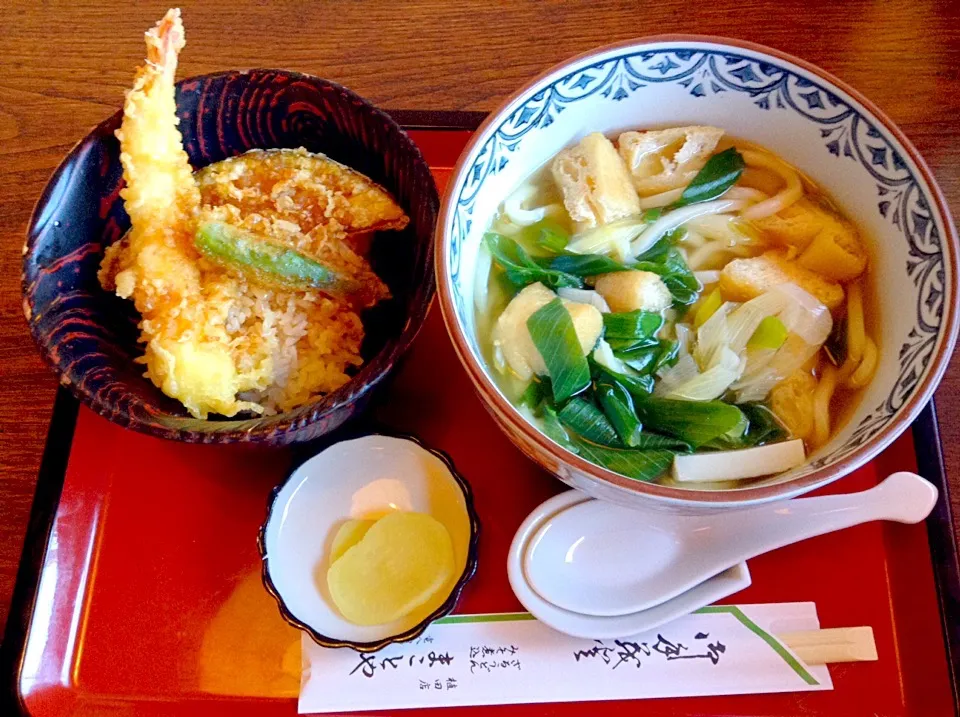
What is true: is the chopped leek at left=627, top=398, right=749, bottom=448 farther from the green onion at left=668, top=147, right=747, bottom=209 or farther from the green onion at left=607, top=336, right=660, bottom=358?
the green onion at left=668, top=147, right=747, bottom=209

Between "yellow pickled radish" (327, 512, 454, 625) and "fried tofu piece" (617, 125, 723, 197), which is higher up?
"fried tofu piece" (617, 125, 723, 197)

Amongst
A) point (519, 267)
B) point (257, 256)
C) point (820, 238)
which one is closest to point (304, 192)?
point (257, 256)

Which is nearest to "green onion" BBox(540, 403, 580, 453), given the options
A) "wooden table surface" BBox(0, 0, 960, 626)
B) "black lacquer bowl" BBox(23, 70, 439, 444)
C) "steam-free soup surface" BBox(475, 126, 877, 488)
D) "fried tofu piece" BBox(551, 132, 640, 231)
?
"steam-free soup surface" BBox(475, 126, 877, 488)

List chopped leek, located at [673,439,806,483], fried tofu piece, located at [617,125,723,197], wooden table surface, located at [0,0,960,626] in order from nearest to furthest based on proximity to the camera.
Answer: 1. chopped leek, located at [673,439,806,483]
2. fried tofu piece, located at [617,125,723,197]
3. wooden table surface, located at [0,0,960,626]

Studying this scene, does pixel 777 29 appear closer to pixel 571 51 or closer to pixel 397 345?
pixel 571 51

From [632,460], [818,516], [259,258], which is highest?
[259,258]

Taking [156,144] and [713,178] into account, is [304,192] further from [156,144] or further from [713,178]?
[713,178]

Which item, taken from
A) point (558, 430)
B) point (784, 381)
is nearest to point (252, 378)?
point (558, 430)

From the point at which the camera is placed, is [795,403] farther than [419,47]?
No
